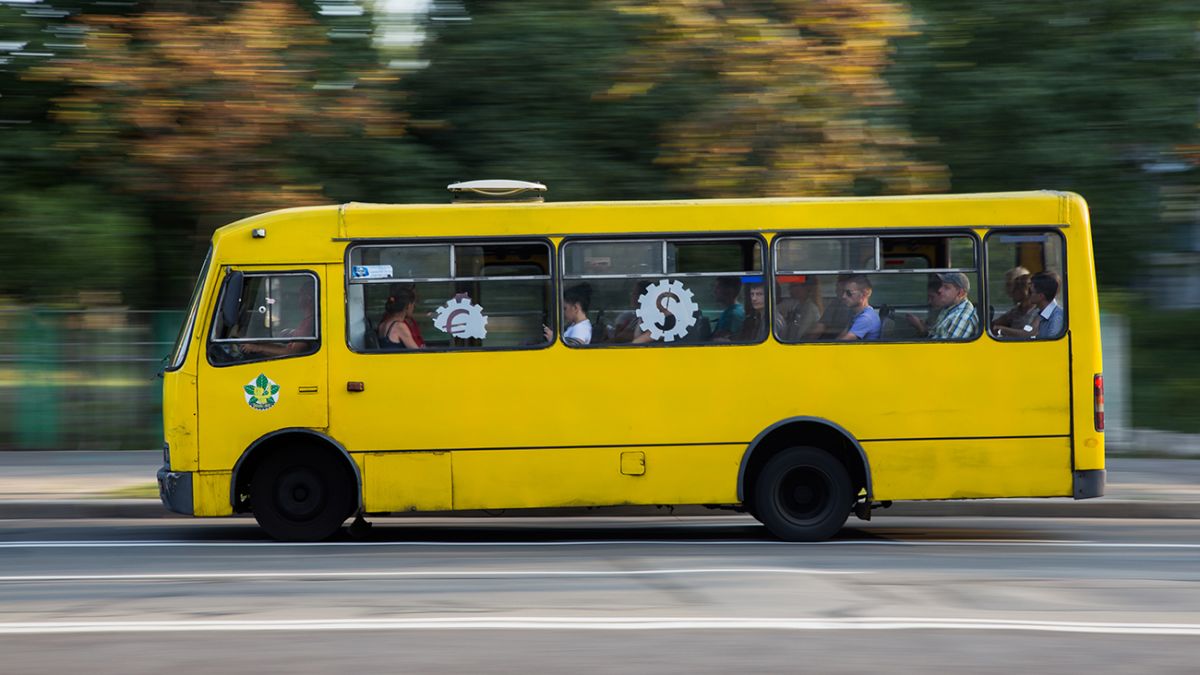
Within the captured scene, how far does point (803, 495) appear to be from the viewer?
10586 millimetres

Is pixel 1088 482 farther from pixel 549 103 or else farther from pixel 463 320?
pixel 549 103

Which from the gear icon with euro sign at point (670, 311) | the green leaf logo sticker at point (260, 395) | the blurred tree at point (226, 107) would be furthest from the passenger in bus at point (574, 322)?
the blurred tree at point (226, 107)

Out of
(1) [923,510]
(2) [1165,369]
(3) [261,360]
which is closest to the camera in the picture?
(3) [261,360]

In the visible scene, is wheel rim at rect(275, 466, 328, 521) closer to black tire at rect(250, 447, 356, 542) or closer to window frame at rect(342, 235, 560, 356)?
black tire at rect(250, 447, 356, 542)

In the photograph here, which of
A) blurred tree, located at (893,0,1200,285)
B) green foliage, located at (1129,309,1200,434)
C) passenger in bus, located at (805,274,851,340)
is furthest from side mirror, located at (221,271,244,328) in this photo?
green foliage, located at (1129,309,1200,434)

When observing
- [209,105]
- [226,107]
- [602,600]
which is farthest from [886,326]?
[209,105]

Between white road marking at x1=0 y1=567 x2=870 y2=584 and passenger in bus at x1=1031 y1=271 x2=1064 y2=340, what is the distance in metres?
2.74

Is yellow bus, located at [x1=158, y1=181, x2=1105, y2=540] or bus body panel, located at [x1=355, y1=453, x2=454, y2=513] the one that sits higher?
→ yellow bus, located at [x1=158, y1=181, x2=1105, y2=540]

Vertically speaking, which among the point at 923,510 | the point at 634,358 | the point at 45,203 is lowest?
the point at 923,510

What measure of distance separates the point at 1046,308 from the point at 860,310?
1.36 meters

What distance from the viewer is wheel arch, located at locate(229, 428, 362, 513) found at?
34.0 ft

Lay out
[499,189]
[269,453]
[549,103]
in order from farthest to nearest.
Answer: [549,103] → [499,189] → [269,453]

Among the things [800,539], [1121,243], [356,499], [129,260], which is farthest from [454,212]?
[1121,243]

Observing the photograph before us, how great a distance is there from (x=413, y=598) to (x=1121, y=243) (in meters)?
13.9
